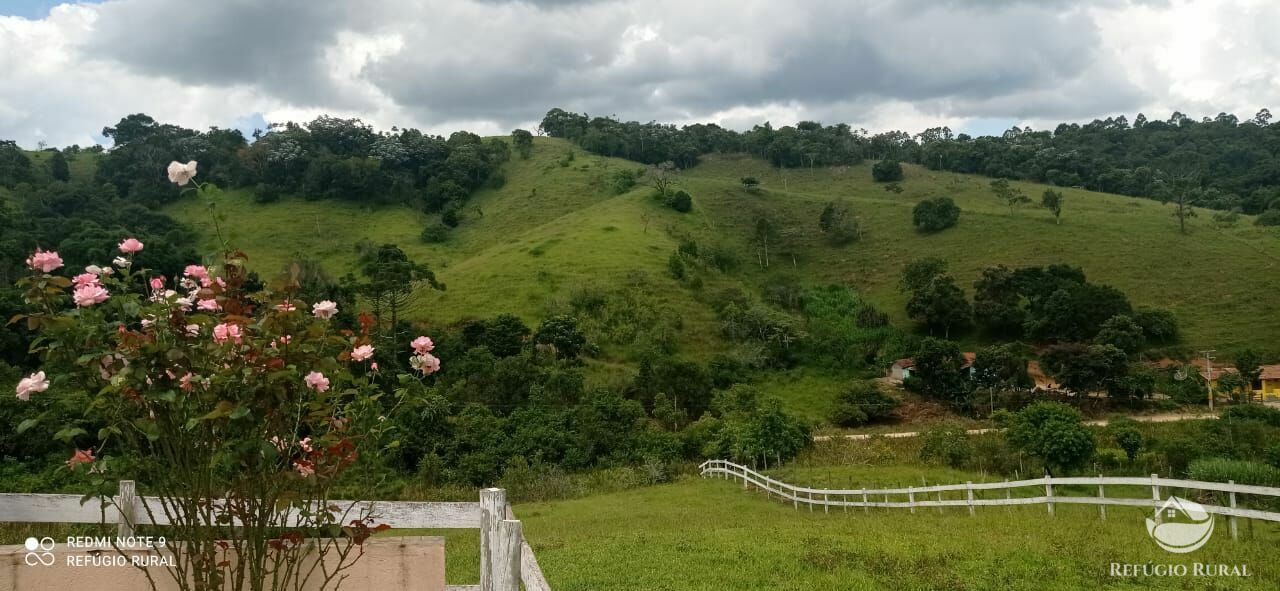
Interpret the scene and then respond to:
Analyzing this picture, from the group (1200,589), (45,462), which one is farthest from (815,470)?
(45,462)

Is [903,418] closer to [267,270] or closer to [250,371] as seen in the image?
[250,371]

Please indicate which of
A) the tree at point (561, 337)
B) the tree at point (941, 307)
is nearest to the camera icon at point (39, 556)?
the tree at point (561, 337)

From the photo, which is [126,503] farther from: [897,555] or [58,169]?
[58,169]

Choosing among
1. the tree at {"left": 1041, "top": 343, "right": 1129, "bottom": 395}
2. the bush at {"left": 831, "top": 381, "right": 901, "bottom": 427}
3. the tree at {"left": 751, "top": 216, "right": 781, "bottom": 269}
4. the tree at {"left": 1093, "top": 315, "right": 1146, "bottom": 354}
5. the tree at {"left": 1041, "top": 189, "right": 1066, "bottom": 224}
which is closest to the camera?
the bush at {"left": 831, "top": 381, "right": 901, "bottom": 427}

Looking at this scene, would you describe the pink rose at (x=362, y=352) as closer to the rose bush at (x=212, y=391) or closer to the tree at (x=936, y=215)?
the rose bush at (x=212, y=391)

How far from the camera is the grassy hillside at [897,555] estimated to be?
6.88 metres

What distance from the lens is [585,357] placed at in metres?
43.0

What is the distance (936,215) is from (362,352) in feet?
226

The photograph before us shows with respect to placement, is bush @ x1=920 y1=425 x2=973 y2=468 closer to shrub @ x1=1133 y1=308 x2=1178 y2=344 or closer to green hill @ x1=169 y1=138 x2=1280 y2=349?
green hill @ x1=169 y1=138 x2=1280 y2=349

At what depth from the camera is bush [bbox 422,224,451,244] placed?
6812 cm

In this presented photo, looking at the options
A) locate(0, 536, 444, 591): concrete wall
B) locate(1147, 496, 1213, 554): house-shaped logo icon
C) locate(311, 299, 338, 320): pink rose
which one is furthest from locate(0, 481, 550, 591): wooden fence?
locate(1147, 496, 1213, 554): house-shaped logo icon

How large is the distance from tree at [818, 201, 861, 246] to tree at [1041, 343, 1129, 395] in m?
29.3

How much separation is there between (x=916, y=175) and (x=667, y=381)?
59057 mm

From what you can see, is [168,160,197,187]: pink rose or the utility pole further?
the utility pole
